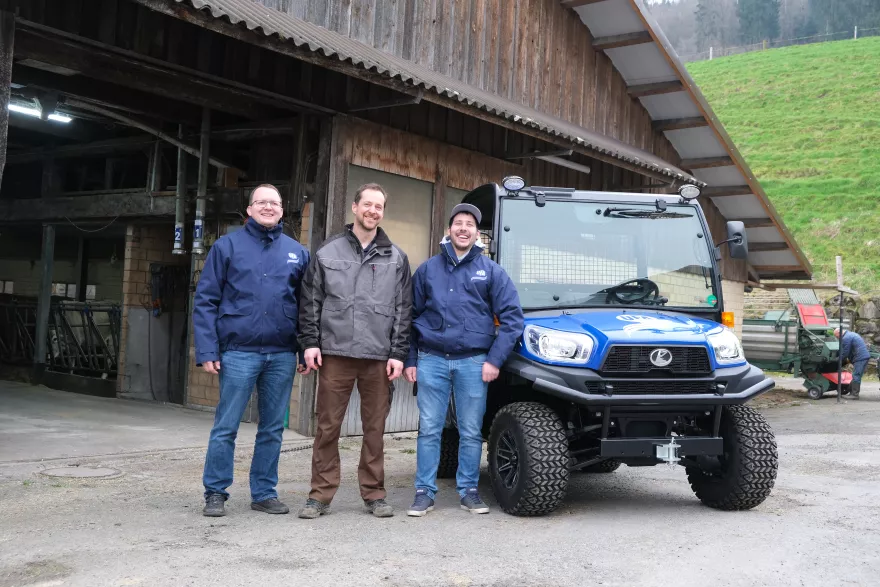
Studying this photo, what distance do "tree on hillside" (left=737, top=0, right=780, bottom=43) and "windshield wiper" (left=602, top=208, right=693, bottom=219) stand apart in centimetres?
8519

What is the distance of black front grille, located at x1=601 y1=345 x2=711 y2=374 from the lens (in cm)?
601

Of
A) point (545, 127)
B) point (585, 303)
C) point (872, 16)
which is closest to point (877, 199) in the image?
point (545, 127)

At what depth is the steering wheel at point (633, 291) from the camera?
6887mm

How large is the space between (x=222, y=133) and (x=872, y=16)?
81.2 metres

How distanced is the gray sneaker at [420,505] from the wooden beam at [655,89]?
10690 mm

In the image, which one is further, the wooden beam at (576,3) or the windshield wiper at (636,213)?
the wooden beam at (576,3)

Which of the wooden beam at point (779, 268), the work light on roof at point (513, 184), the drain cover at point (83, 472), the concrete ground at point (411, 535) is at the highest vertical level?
the wooden beam at point (779, 268)

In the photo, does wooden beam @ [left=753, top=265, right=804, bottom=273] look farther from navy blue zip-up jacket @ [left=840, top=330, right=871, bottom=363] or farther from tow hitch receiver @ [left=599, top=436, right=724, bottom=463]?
tow hitch receiver @ [left=599, top=436, right=724, bottom=463]

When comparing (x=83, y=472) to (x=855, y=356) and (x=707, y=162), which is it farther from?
(x=855, y=356)

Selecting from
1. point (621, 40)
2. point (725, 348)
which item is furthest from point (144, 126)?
point (621, 40)

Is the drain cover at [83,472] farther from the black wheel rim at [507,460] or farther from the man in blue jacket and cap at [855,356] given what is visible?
the man in blue jacket and cap at [855,356]

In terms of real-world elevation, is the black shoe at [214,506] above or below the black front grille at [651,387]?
below

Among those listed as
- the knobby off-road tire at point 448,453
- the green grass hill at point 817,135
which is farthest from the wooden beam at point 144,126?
the green grass hill at point 817,135

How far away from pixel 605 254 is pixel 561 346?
1.20m
